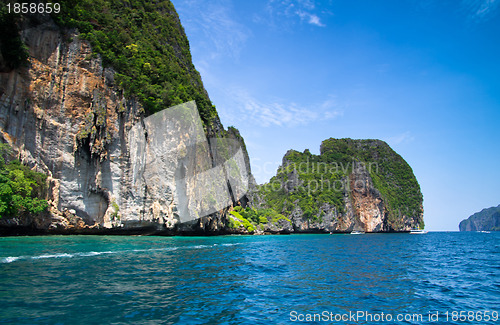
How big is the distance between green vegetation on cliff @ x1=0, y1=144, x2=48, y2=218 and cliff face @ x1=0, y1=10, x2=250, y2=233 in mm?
1732

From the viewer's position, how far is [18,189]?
24.8 metres

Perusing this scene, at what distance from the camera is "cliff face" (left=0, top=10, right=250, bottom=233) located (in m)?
29.8

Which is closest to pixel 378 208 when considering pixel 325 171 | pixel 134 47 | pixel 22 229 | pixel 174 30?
pixel 325 171

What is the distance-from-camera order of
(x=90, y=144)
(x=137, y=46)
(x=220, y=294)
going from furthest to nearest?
(x=137, y=46)
(x=90, y=144)
(x=220, y=294)

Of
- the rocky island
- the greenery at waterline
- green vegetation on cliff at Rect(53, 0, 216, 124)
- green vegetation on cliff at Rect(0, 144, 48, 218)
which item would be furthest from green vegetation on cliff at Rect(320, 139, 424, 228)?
green vegetation on cliff at Rect(0, 144, 48, 218)

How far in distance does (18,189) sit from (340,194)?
10165 cm

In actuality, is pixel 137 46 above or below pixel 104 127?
above

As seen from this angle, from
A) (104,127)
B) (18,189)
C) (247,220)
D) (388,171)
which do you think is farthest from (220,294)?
(388,171)

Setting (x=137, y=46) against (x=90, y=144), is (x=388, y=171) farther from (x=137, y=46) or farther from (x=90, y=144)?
(x=90, y=144)

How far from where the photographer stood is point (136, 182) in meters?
36.9

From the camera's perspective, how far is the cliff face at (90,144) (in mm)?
29844

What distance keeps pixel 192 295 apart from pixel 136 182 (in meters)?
30.5

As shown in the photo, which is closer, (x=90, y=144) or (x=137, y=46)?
(x=90, y=144)

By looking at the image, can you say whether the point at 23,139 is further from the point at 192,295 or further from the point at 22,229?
the point at 192,295
